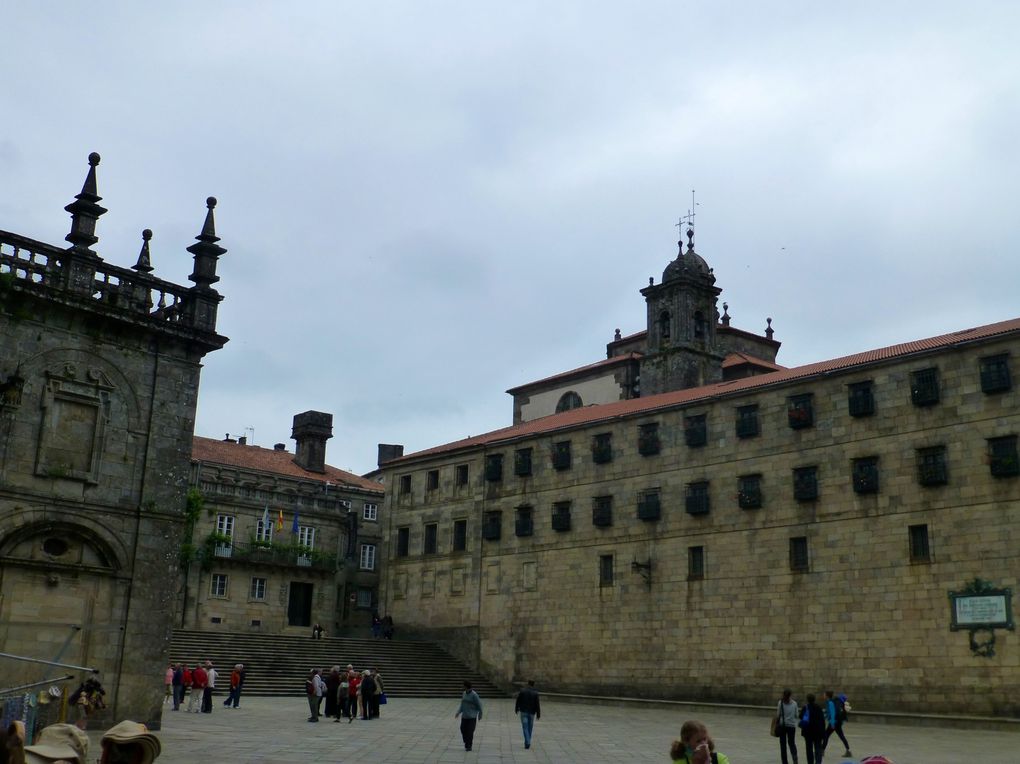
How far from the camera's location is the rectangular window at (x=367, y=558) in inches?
2613

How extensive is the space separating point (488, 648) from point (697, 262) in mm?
25152

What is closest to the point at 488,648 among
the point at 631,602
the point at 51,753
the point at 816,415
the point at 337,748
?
the point at 631,602

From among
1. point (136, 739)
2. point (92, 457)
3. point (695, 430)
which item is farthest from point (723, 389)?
point (136, 739)

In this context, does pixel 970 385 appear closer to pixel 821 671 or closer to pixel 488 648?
pixel 821 671

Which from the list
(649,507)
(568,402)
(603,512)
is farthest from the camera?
(568,402)

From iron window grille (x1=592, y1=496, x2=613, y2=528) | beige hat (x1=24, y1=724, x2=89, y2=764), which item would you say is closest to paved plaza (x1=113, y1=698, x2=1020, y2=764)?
iron window grille (x1=592, y1=496, x2=613, y2=528)

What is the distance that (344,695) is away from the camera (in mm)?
33438

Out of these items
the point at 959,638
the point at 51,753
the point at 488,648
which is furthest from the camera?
the point at 488,648

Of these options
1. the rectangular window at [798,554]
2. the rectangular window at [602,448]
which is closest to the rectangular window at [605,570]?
the rectangular window at [602,448]

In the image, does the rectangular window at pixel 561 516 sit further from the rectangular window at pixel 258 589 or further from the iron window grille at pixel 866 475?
the rectangular window at pixel 258 589

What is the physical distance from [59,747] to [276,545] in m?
55.1

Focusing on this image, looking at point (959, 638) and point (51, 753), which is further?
point (959, 638)

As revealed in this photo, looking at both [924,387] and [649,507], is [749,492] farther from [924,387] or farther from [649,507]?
[924,387]

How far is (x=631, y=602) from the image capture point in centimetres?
4731
